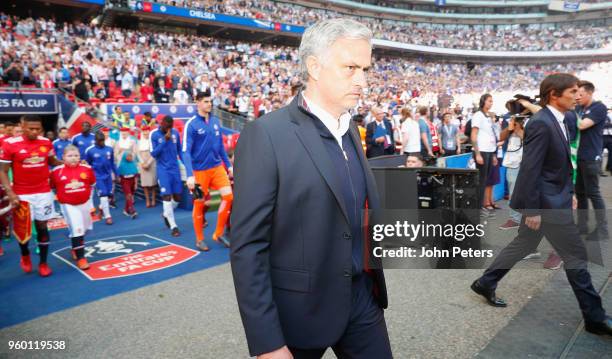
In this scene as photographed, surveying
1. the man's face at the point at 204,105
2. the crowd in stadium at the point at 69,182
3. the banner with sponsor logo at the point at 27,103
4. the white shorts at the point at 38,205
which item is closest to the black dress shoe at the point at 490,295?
the crowd in stadium at the point at 69,182

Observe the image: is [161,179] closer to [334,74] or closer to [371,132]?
[371,132]

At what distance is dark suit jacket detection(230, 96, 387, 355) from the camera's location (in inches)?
51.8

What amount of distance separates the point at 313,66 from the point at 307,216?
0.56 meters

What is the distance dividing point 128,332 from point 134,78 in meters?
15.1

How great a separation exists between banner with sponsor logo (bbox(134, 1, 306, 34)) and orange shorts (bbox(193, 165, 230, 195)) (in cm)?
2405

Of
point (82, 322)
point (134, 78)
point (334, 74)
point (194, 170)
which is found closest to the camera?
point (334, 74)

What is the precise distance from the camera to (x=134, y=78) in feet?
53.4

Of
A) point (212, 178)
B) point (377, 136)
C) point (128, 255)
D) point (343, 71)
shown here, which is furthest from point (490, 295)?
point (377, 136)

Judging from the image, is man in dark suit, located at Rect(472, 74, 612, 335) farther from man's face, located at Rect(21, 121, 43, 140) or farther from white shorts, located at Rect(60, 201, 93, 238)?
man's face, located at Rect(21, 121, 43, 140)

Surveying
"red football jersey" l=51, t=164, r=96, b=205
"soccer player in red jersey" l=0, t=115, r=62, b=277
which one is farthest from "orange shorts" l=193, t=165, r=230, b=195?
"soccer player in red jersey" l=0, t=115, r=62, b=277

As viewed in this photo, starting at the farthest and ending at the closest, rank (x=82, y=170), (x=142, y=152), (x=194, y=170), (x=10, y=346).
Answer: (x=142, y=152) → (x=194, y=170) → (x=82, y=170) → (x=10, y=346)

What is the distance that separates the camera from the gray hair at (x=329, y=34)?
1.44 m

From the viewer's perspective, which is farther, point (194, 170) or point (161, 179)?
point (161, 179)

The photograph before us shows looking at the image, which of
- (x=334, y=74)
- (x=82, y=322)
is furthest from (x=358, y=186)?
(x=82, y=322)
